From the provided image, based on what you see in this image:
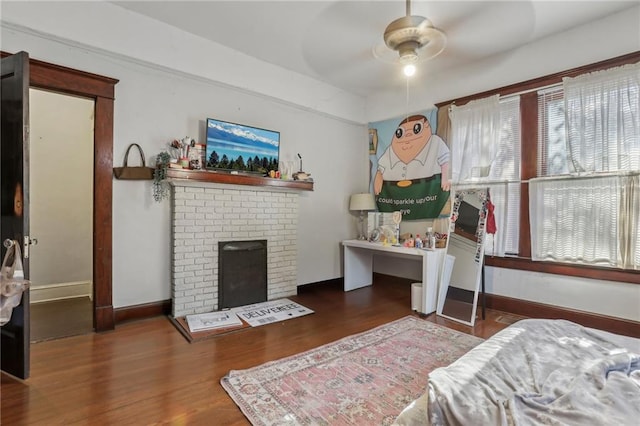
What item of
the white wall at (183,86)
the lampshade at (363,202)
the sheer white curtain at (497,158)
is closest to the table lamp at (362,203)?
the lampshade at (363,202)

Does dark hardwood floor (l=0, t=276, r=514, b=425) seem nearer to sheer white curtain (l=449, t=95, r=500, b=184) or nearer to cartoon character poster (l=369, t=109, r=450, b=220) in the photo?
cartoon character poster (l=369, t=109, r=450, b=220)

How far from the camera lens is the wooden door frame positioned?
110 inches

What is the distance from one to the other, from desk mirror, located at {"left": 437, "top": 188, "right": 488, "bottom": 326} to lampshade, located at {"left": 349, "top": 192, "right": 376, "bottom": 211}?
1344 millimetres

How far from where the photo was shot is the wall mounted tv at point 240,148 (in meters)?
3.40

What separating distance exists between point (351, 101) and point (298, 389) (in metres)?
4.09

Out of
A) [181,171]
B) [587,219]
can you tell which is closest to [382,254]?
[587,219]

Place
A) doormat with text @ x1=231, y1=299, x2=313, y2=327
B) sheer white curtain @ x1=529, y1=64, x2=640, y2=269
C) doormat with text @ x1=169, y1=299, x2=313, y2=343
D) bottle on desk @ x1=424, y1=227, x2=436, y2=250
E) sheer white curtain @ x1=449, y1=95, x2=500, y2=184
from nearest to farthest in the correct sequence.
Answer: sheer white curtain @ x1=529, y1=64, x2=640, y2=269 → doormat with text @ x1=169, y1=299, x2=313, y2=343 → doormat with text @ x1=231, y1=299, x2=313, y2=327 → sheer white curtain @ x1=449, y1=95, x2=500, y2=184 → bottle on desk @ x1=424, y1=227, x2=436, y2=250

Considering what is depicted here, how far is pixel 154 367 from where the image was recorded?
220 centimetres

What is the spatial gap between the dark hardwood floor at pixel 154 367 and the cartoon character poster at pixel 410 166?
1499 millimetres

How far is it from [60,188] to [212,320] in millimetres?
2747

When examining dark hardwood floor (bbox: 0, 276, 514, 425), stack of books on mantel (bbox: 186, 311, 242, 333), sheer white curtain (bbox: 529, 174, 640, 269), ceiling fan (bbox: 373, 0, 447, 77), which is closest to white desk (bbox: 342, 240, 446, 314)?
dark hardwood floor (bbox: 0, 276, 514, 425)

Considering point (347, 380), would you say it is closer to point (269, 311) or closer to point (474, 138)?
point (269, 311)

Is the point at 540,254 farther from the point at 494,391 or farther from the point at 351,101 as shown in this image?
the point at 351,101

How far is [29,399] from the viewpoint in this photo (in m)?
1.83
